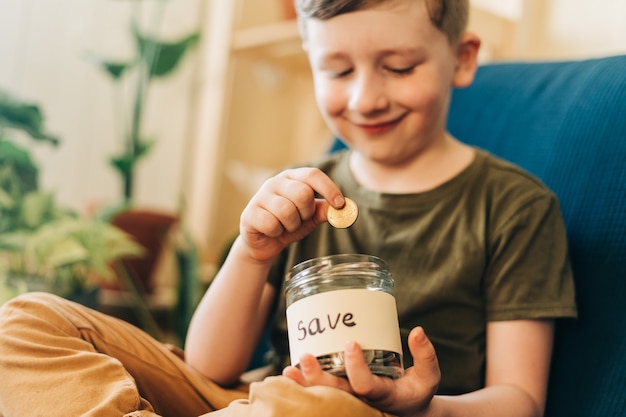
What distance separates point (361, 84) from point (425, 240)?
237 mm

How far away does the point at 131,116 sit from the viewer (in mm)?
2141

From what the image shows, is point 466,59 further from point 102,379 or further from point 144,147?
point 144,147

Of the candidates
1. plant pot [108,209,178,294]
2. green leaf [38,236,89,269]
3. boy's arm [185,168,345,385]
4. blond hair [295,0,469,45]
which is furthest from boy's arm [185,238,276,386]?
plant pot [108,209,178,294]

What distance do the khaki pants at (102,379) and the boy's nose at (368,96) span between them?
1.33 feet

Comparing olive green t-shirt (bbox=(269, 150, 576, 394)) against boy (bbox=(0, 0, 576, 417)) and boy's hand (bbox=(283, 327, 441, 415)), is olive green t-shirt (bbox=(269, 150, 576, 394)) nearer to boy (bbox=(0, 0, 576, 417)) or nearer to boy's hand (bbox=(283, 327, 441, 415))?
boy (bbox=(0, 0, 576, 417))

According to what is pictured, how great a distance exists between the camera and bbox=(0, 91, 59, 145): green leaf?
1439mm

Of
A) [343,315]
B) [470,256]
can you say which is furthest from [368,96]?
[343,315]

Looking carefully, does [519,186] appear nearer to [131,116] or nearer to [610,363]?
[610,363]

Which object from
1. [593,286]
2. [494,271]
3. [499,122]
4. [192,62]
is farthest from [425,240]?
[192,62]

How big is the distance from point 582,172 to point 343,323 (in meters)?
0.55

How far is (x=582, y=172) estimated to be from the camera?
1.03 metres

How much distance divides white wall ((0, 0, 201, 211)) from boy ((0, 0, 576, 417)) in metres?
1.13

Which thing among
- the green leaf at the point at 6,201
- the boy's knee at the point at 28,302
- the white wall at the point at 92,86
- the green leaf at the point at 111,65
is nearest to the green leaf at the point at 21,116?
the green leaf at the point at 6,201

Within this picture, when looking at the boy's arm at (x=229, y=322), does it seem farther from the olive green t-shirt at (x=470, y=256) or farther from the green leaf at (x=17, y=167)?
the green leaf at (x=17, y=167)
